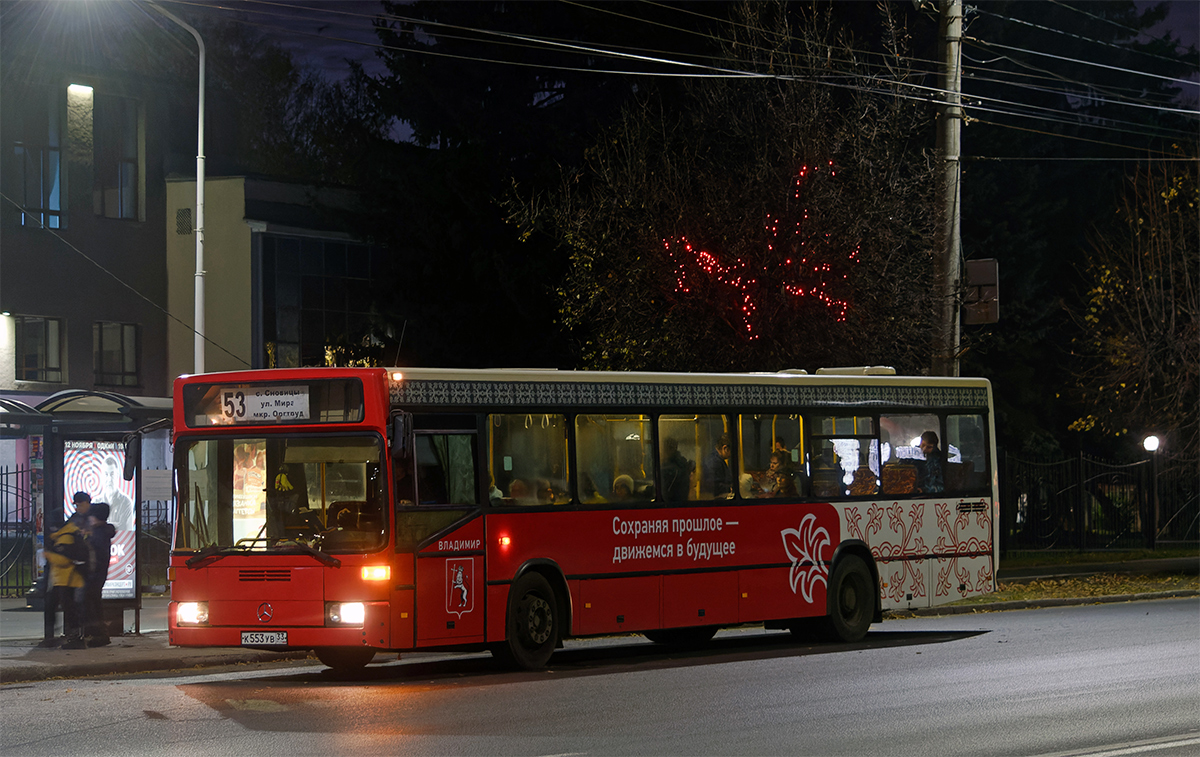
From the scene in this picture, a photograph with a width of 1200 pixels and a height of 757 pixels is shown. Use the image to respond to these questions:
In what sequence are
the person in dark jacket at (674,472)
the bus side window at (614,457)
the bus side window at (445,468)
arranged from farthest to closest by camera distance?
the person in dark jacket at (674,472) → the bus side window at (614,457) → the bus side window at (445,468)

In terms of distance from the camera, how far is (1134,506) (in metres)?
37.2

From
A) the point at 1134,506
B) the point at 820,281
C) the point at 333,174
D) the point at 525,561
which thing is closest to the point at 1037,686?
the point at 525,561

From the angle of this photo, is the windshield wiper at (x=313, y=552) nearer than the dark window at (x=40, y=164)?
Yes

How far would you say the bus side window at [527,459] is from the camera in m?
14.6

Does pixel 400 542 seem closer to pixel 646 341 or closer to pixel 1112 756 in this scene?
pixel 1112 756

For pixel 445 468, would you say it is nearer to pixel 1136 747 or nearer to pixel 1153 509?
pixel 1136 747

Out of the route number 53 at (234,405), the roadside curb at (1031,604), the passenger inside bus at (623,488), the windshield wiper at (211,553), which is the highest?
the route number 53 at (234,405)

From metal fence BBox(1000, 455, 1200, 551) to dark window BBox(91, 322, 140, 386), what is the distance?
21.5 m

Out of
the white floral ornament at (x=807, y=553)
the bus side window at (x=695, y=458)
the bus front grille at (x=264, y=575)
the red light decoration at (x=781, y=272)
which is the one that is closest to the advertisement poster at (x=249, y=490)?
the bus front grille at (x=264, y=575)

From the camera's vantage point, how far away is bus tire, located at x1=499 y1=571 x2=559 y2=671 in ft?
47.5

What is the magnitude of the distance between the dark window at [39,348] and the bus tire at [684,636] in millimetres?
23652

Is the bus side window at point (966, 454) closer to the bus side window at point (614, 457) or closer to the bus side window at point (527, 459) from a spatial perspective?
the bus side window at point (614, 457)

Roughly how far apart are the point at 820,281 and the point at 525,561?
8.92m

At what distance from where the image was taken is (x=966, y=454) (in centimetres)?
1933
